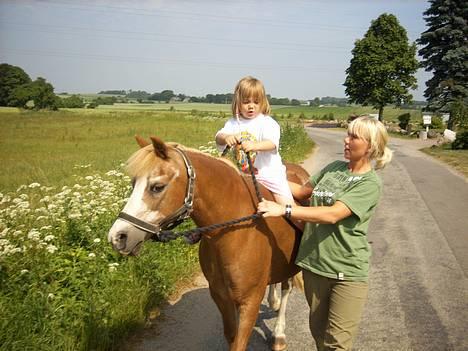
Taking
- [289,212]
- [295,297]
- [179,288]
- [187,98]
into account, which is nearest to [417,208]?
[295,297]

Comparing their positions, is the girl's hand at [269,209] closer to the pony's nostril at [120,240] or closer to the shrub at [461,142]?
the pony's nostril at [120,240]

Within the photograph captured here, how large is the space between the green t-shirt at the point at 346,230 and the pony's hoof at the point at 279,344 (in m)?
1.45

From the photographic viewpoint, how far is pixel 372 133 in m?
2.58

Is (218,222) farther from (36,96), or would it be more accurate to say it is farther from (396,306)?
(36,96)

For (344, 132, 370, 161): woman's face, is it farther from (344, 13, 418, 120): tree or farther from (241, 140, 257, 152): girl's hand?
(344, 13, 418, 120): tree

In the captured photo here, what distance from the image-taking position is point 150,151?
2.33 metres

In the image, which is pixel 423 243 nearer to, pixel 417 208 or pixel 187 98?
pixel 417 208

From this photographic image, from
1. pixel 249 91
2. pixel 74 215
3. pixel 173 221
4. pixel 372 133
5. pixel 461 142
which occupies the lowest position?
pixel 461 142

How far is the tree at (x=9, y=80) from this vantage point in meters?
76.1

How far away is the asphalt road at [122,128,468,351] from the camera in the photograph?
399cm

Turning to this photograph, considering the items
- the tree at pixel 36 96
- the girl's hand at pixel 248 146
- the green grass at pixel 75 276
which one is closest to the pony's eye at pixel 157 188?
the girl's hand at pixel 248 146

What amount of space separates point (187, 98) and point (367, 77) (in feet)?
217

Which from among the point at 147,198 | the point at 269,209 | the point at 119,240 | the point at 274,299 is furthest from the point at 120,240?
the point at 274,299

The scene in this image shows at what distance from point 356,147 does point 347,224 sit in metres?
0.54
